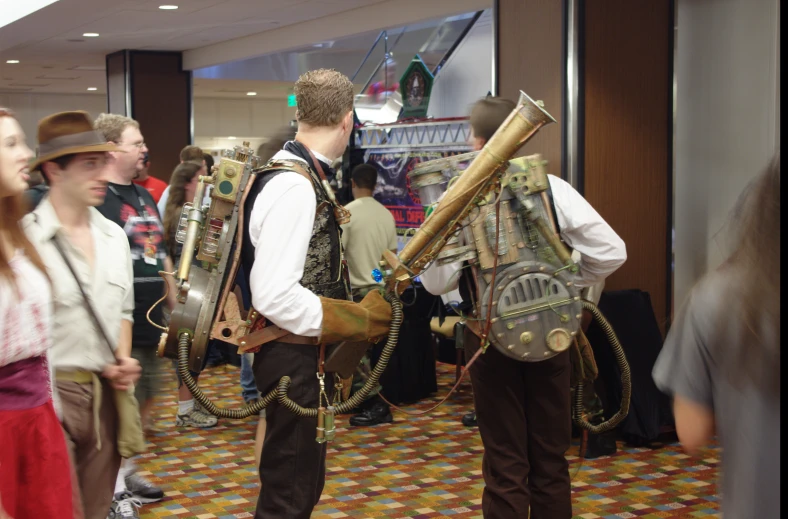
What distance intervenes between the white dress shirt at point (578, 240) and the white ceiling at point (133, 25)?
468 centimetres

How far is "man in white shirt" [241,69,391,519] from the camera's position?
247 cm

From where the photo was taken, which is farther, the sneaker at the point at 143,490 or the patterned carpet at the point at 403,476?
the sneaker at the point at 143,490

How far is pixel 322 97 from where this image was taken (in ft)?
8.67

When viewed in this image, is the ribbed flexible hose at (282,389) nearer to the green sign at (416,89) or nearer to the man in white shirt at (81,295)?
the man in white shirt at (81,295)

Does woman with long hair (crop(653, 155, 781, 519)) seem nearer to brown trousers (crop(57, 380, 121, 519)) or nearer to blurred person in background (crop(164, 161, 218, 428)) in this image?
brown trousers (crop(57, 380, 121, 519))

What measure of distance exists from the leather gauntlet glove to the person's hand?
0.55 meters

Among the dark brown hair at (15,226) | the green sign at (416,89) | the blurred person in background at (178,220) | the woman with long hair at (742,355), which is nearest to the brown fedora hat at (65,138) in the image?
the dark brown hair at (15,226)

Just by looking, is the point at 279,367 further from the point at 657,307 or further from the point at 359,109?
the point at 359,109

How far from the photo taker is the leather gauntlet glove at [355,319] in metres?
2.54

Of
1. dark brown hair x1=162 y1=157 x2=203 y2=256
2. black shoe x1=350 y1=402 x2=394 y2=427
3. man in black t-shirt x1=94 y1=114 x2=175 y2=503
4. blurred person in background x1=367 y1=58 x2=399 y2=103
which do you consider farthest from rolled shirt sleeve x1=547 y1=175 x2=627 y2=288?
blurred person in background x1=367 y1=58 x2=399 y2=103

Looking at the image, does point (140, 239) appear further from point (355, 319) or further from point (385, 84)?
point (385, 84)

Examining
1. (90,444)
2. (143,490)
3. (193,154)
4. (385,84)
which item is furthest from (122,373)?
(385,84)

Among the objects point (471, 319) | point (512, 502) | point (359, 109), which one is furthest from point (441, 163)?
point (359, 109)

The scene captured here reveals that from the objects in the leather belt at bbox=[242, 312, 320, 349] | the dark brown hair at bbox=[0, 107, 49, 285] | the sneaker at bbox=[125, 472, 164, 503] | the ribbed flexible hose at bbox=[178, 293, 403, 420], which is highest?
the dark brown hair at bbox=[0, 107, 49, 285]
